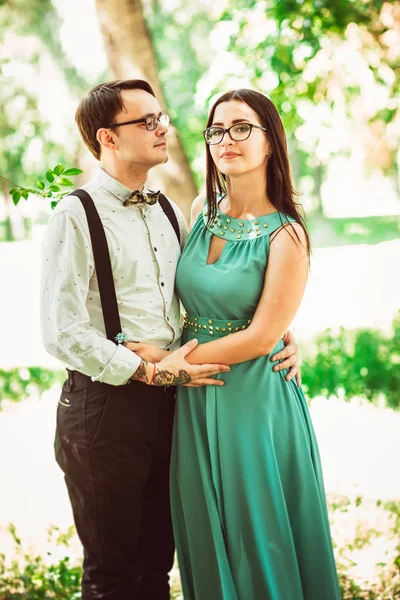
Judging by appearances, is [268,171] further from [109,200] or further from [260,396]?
[260,396]

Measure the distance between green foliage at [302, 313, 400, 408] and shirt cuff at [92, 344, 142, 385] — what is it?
4.42 meters

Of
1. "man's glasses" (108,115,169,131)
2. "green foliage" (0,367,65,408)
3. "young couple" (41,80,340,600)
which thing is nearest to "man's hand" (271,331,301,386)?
"young couple" (41,80,340,600)

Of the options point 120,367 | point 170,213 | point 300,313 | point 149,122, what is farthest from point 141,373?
point 300,313

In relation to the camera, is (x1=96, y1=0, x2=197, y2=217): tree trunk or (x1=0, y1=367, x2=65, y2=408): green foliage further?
(x1=0, y1=367, x2=65, y2=408): green foliage

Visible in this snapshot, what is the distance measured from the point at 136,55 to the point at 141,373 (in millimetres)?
3897

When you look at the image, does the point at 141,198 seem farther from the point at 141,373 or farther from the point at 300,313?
the point at 300,313

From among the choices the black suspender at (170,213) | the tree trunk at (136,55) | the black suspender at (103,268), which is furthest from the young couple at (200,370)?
the tree trunk at (136,55)

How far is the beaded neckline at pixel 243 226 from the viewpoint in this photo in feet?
8.51

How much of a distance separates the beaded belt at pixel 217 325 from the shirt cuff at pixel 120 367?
318mm

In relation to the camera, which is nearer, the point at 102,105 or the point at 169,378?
the point at 169,378

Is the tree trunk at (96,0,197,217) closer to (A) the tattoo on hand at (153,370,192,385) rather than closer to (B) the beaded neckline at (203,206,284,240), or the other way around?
(B) the beaded neckline at (203,206,284,240)

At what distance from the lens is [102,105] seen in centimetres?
262

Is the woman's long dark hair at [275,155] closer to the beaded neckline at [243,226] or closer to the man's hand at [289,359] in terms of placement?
the beaded neckline at [243,226]

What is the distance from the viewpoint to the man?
2430mm
